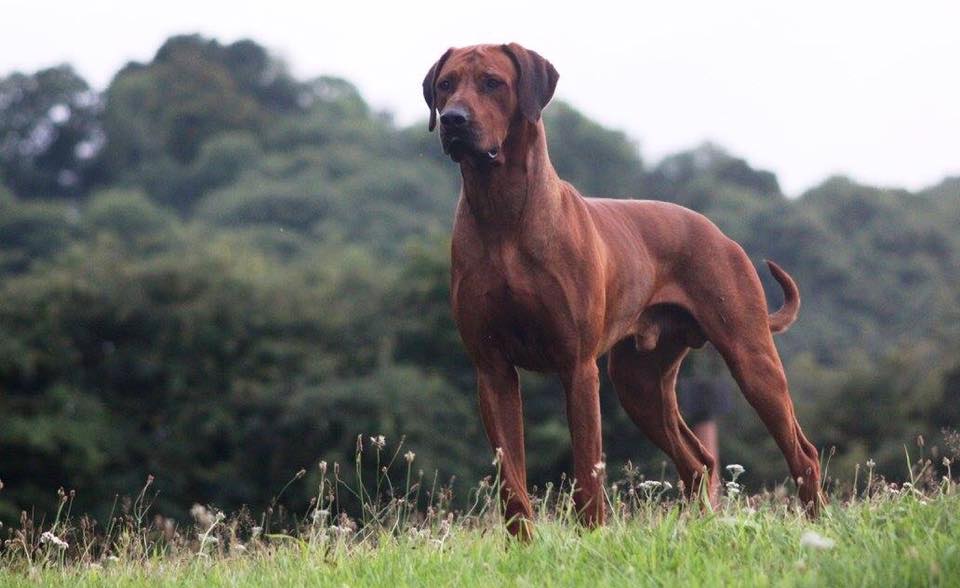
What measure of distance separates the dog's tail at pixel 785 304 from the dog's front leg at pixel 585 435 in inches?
71.9

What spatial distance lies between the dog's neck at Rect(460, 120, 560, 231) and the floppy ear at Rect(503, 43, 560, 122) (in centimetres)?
8

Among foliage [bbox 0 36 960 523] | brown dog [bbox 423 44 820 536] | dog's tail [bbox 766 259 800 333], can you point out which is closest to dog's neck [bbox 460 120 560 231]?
brown dog [bbox 423 44 820 536]

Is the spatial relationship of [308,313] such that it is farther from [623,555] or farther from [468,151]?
[623,555]

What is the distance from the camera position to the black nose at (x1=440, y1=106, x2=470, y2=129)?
20.7 feet

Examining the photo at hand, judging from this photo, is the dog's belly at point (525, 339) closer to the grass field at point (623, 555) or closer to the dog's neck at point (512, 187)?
the dog's neck at point (512, 187)

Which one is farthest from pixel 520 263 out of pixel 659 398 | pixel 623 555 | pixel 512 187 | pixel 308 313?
pixel 308 313

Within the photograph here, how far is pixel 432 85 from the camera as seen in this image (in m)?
7.00

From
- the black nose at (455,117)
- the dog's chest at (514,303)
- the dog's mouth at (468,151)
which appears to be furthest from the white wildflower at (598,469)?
the black nose at (455,117)

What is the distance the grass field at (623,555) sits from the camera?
473 centimetres

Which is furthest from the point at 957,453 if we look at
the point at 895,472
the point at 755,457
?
the point at 755,457

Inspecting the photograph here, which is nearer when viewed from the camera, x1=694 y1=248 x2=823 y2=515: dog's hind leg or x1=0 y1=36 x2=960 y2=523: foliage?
x1=694 y1=248 x2=823 y2=515: dog's hind leg

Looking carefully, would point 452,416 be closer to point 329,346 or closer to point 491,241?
point 329,346

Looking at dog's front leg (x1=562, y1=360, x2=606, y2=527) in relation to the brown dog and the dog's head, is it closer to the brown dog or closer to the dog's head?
the brown dog

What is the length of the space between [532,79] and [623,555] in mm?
2277
